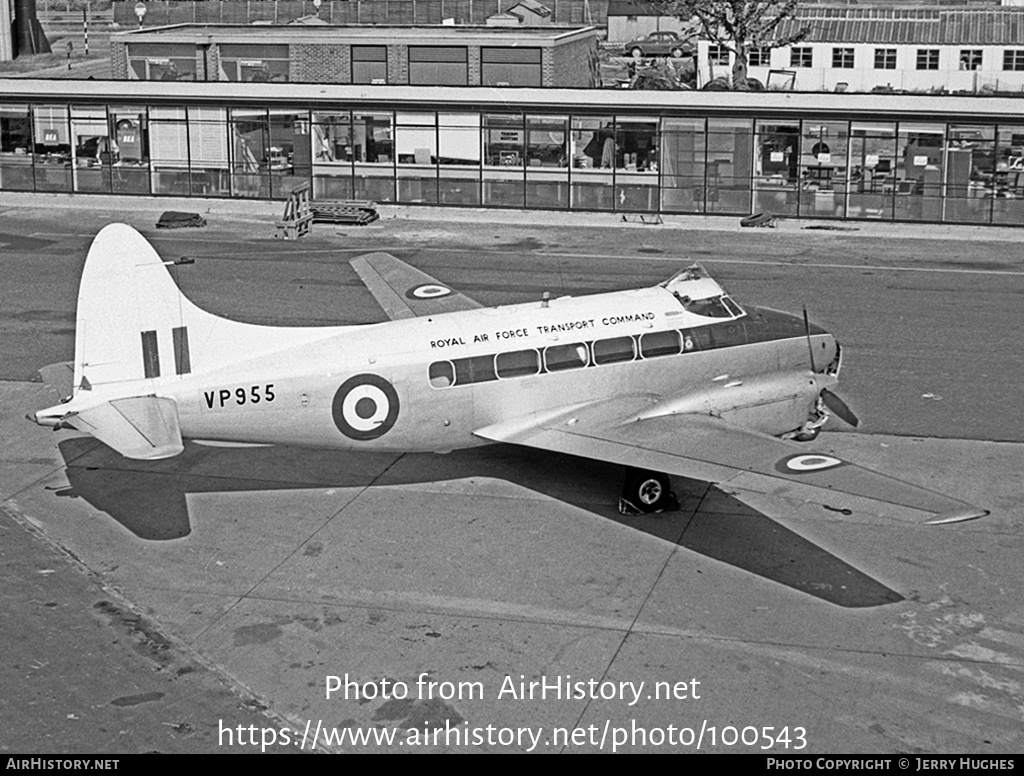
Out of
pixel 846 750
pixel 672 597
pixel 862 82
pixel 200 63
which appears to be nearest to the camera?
pixel 846 750

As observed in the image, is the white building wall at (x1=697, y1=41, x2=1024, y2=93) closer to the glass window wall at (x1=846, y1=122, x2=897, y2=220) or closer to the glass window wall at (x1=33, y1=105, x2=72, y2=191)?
the glass window wall at (x1=846, y1=122, x2=897, y2=220)

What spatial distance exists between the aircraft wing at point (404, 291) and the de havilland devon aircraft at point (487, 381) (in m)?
3.77

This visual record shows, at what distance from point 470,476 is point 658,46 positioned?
8634 centimetres

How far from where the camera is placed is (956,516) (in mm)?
15328

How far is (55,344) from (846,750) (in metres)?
21.9

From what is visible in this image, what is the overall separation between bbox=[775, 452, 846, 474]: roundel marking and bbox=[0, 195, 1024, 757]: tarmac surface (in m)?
1.57

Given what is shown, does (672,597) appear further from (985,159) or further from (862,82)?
(862,82)

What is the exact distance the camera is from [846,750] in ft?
44.7

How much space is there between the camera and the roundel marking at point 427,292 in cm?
2527

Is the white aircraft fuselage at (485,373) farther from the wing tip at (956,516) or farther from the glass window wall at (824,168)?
the glass window wall at (824,168)

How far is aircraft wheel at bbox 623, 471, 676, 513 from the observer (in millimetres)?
19953

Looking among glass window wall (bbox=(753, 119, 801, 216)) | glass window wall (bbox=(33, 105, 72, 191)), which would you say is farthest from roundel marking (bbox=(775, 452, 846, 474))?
glass window wall (bbox=(33, 105, 72, 191))

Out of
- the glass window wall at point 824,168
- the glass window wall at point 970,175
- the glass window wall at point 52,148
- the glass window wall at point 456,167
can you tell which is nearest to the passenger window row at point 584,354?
the glass window wall at point 824,168

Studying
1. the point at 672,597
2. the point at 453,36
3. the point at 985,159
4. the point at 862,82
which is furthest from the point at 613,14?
the point at 672,597
